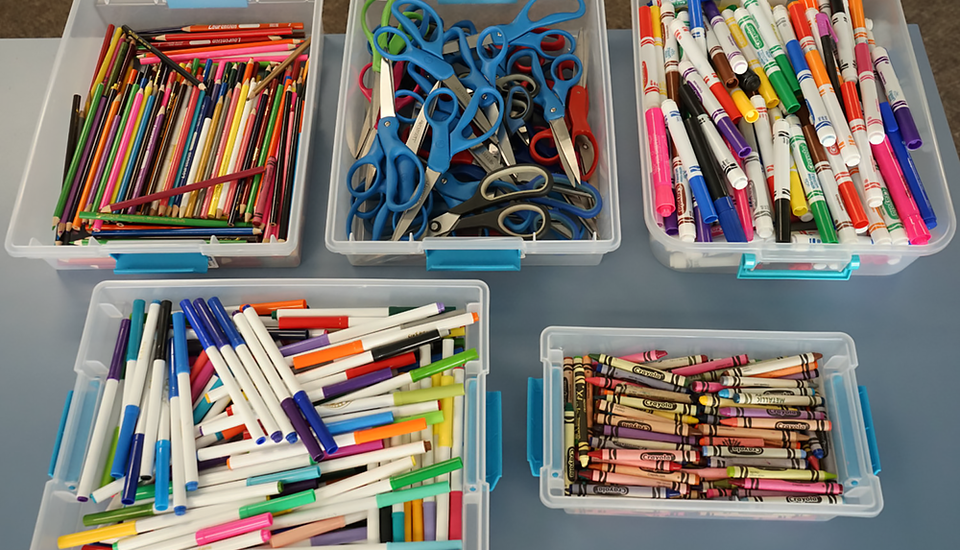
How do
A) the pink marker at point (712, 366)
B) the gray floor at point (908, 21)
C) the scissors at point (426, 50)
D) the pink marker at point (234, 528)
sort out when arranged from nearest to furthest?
the pink marker at point (234, 528)
the pink marker at point (712, 366)
the scissors at point (426, 50)
the gray floor at point (908, 21)

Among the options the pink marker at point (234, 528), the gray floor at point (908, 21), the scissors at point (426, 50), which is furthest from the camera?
the gray floor at point (908, 21)

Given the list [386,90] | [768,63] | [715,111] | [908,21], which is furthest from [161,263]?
[908,21]

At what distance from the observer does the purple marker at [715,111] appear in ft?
3.11

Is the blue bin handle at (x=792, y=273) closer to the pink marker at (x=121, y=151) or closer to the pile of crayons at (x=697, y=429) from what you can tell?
the pile of crayons at (x=697, y=429)

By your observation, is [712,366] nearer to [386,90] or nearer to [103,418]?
[386,90]

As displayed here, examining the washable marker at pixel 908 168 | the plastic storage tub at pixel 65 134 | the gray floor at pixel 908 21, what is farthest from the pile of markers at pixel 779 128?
the gray floor at pixel 908 21

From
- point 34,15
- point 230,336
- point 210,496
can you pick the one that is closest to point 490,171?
point 230,336

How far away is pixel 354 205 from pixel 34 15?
160 cm

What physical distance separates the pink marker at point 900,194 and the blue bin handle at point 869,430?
206 mm

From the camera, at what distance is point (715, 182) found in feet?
3.04

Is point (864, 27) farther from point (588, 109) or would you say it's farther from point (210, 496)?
point (210, 496)

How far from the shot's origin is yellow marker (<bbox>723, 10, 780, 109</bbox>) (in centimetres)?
99

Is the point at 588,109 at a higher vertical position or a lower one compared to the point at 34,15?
lower

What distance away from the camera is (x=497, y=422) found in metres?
0.84
